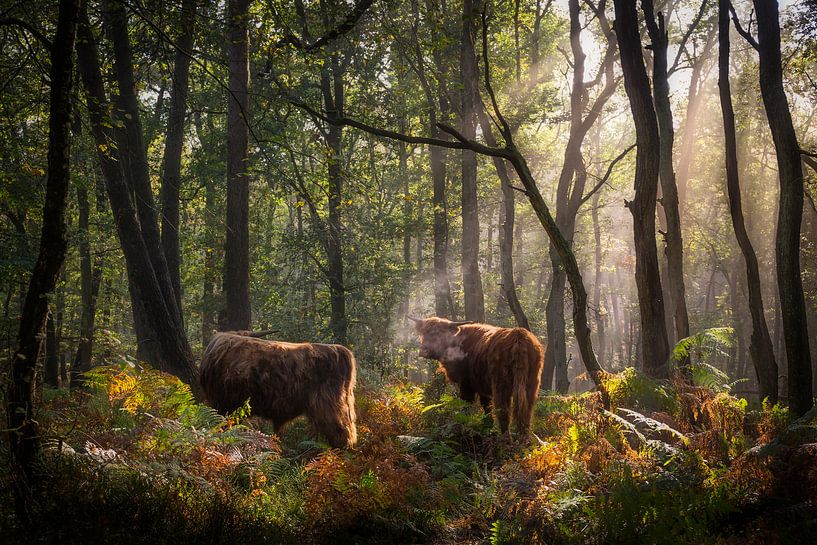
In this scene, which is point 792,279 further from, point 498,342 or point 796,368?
point 498,342

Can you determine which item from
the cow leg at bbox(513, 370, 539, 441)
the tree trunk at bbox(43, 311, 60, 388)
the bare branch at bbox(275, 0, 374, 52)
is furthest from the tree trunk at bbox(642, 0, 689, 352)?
the tree trunk at bbox(43, 311, 60, 388)

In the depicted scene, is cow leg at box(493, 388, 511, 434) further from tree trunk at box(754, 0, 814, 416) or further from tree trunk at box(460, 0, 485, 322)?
tree trunk at box(460, 0, 485, 322)

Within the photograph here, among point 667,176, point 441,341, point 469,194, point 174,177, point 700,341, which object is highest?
point 174,177

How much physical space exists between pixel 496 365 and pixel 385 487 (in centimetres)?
354

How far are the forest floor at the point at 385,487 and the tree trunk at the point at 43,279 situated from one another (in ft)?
0.66

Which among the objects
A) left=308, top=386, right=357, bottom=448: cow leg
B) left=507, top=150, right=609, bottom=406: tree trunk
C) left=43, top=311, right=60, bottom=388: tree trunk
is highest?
left=507, top=150, right=609, bottom=406: tree trunk

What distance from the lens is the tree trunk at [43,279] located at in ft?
12.5

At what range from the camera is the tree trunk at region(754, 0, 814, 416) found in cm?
838

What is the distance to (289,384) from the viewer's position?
6.94m

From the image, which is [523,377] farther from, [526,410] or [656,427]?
[656,427]

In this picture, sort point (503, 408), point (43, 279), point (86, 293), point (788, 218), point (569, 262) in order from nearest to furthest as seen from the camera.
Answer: point (43, 279), point (569, 262), point (503, 408), point (788, 218), point (86, 293)

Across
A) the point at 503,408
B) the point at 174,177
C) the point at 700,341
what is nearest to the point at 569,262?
the point at 503,408

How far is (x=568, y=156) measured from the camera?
61.0ft

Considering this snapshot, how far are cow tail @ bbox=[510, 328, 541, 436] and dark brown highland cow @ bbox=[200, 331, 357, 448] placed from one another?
2.33 meters
